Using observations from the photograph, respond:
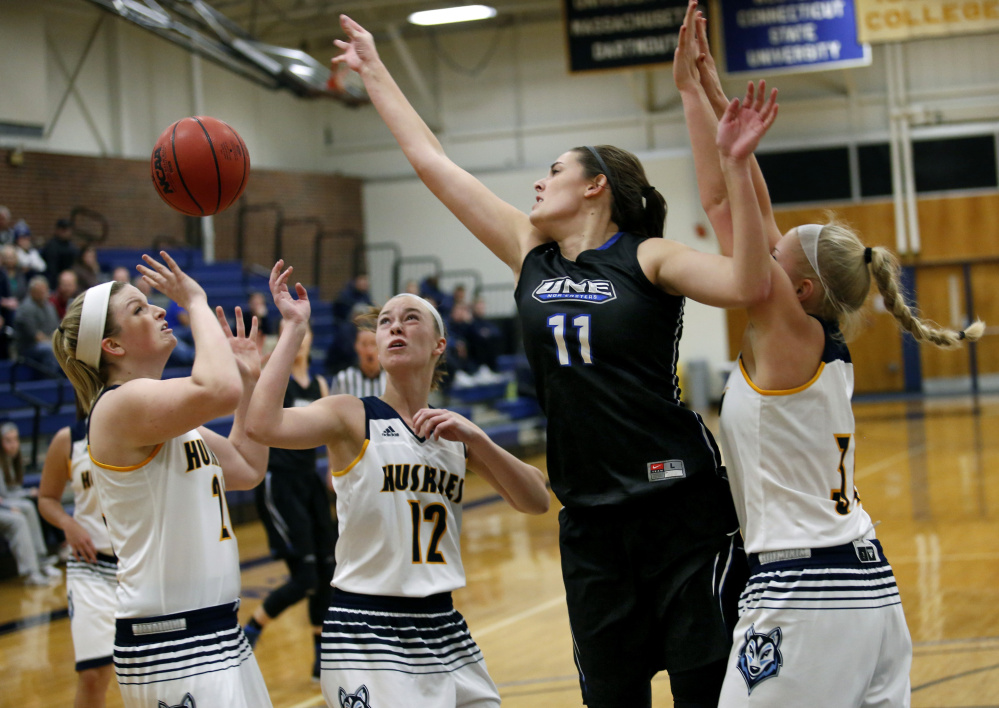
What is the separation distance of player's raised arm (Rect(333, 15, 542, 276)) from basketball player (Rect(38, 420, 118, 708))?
1942 millimetres

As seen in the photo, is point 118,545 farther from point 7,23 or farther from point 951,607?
point 7,23

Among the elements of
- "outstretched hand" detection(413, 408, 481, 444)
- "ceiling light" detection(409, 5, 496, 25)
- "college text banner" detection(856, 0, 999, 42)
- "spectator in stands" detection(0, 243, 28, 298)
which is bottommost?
"outstretched hand" detection(413, 408, 481, 444)

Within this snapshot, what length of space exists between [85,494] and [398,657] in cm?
222

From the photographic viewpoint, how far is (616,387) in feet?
7.91

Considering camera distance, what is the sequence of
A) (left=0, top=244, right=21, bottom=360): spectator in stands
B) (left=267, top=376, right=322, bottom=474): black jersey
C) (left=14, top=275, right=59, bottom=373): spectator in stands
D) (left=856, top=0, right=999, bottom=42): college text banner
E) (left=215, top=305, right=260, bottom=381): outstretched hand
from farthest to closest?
(left=856, top=0, right=999, bottom=42): college text banner, (left=0, top=244, right=21, bottom=360): spectator in stands, (left=14, top=275, right=59, bottom=373): spectator in stands, (left=267, top=376, right=322, bottom=474): black jersey, (left=215, top=305, right=260, bottom=381): outstretched hand

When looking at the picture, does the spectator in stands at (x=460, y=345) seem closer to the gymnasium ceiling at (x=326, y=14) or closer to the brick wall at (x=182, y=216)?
the brick wall at (x=182, y=216)

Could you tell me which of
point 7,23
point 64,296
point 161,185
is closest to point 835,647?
point 161,185

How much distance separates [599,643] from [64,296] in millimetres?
9772

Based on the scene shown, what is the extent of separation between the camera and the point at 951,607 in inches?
221

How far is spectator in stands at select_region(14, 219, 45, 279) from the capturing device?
11.1 metres

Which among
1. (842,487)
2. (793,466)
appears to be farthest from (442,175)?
(842,487)

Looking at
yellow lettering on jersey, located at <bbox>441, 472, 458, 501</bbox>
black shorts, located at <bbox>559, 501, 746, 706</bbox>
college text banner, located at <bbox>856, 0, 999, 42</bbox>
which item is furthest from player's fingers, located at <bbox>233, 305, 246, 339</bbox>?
college text banner, located at <bbox>856, 0, 999, 42</bbox>

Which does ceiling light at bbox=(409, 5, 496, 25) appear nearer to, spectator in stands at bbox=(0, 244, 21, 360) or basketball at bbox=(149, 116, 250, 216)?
spectator in stands at bbox=(0, 244, 21, 360)

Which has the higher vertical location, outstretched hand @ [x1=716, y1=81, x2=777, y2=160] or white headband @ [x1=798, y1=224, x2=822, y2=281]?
outstretched hand @ [x1=716, y1=81, x2=777, y2=160]
